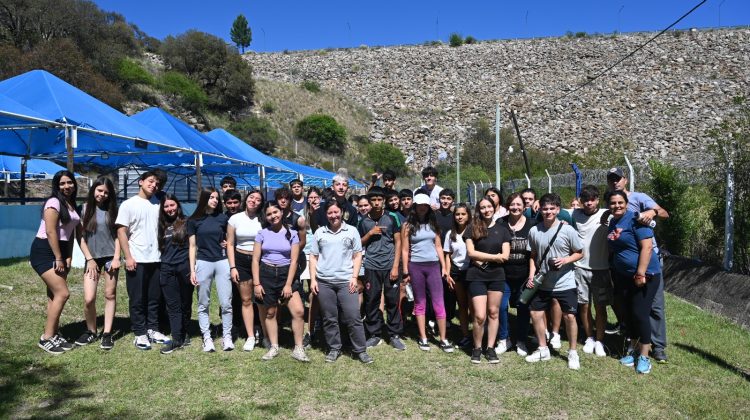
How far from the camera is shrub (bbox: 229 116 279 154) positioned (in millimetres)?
39344

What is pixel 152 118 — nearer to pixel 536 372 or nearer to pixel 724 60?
pixel 536 372

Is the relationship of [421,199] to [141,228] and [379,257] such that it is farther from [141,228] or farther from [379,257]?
[141,228]

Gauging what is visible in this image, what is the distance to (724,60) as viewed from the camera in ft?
173

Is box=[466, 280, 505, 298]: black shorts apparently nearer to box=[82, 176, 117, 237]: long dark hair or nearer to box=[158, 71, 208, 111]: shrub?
box=[82, 176, 117, 237]: long dark hair

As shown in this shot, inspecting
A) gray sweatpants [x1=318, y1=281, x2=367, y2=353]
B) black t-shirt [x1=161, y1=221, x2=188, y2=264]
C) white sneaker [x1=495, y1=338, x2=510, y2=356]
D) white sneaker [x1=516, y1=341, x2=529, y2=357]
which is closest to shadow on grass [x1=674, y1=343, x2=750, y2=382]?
white sneaker [x1=516, y1=341, x2=529, y2=357]

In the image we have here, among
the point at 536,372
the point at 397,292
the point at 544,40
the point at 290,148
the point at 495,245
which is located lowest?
the point at 536,372

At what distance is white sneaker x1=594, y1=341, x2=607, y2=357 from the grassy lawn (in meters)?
0.14

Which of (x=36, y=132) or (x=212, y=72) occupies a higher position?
(x=212, y=72)

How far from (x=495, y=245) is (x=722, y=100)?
51971mm

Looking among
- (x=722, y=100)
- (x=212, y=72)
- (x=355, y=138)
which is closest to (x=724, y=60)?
(x=722, y=100)

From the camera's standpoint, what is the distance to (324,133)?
43125 millimetres

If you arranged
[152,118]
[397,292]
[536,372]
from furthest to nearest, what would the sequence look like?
[152,118] → [397,292] → [536,372]

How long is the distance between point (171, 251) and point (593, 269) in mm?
4041

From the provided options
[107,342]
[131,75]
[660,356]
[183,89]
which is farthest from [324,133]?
[660,356]
